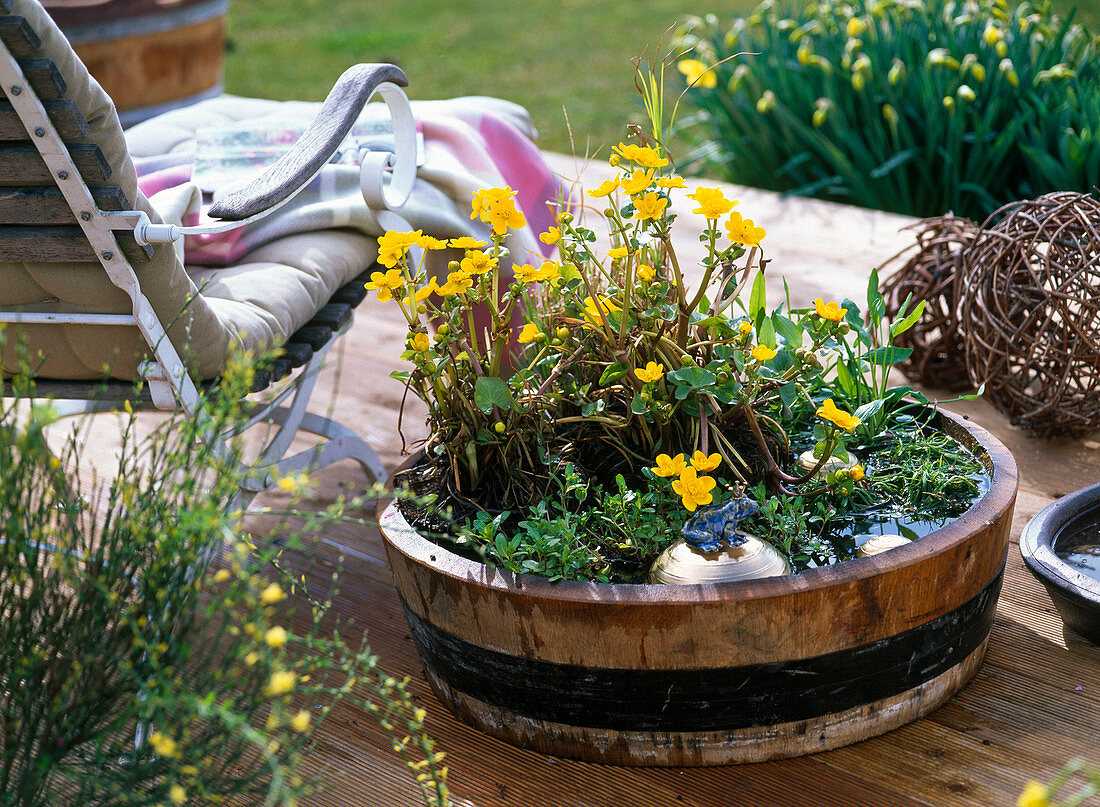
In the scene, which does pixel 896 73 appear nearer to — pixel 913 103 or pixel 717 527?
pixel 913 103

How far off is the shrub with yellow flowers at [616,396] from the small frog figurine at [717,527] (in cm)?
4

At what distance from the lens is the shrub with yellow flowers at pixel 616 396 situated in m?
1.40

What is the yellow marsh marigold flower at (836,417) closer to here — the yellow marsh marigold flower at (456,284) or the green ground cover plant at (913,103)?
the yellow marsh marigold flower at (456,284)

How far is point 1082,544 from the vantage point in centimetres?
163

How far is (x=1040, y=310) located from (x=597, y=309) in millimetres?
961

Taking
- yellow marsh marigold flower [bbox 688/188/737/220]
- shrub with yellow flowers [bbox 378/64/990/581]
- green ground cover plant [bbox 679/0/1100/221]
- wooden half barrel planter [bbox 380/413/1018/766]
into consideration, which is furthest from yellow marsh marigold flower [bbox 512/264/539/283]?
green ground cover plant [bbox 679/0/1100/221]

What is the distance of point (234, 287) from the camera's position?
1779 mm

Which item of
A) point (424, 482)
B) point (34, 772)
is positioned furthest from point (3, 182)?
point (34, 772)

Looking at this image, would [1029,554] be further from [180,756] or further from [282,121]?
[282,121]

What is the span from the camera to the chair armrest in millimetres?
1558

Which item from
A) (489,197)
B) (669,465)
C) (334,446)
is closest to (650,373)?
(669,465)

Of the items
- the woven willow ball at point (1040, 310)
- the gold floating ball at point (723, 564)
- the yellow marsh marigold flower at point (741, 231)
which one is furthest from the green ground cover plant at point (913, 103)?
the gold floating ball at point (723, 564)

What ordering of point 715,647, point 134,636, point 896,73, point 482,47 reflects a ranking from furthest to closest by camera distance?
1. point 482,47
2. point 896,73
3. point 715,647
4. point 134,636

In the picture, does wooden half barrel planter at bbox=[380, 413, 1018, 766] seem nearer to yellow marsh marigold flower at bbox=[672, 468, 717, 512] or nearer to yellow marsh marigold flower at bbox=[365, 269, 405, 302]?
yellow marsh marigold flower at bbox=[672, 468, 717, 512]
